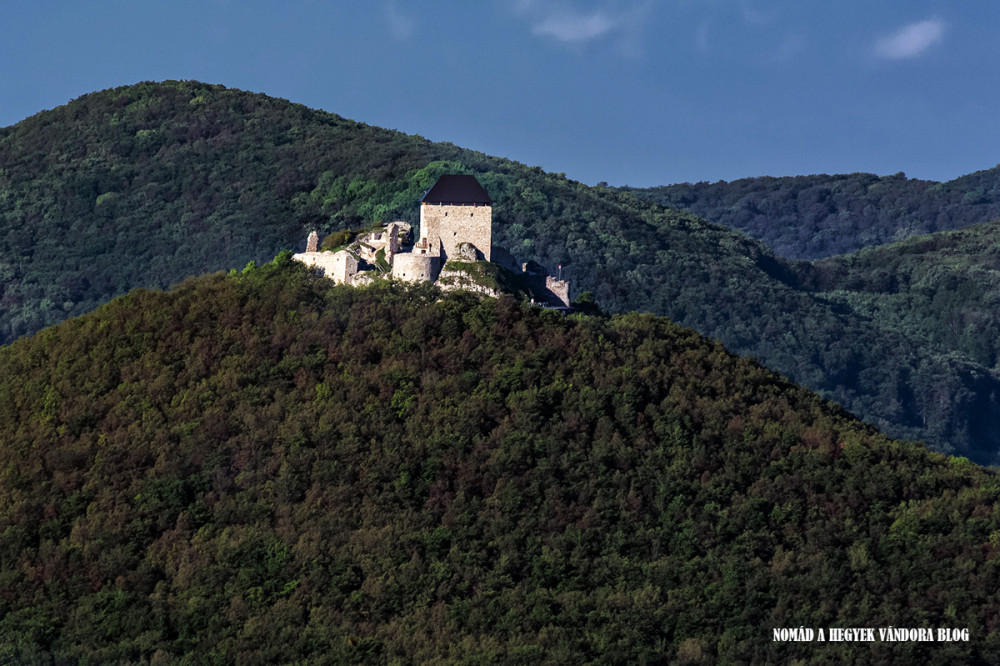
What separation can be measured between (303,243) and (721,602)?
282 feet

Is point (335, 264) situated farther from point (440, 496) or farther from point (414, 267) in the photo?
point (440, 496)

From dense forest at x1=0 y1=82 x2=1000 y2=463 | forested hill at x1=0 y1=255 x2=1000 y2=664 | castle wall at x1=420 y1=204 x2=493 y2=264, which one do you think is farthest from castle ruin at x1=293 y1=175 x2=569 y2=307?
dense forest at x1=0 y1=82 x2=1000 y2=463

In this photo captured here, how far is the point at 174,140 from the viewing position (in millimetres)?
177875

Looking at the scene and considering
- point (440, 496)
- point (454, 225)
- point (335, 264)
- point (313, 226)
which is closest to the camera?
point (440, 496)

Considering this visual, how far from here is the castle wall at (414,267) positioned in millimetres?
83000

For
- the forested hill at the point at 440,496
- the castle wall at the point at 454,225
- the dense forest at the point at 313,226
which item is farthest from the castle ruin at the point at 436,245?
the dense forest at the point at 313,226

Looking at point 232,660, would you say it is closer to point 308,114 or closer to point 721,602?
point 721,602

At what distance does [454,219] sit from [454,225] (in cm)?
26

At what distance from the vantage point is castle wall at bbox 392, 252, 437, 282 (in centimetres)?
8300

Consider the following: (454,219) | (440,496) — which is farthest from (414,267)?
(440,496)

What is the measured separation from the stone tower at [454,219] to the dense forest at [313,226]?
69.3m

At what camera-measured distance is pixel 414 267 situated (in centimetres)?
8325

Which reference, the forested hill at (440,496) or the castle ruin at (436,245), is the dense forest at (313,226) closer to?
the castle ruin at (436,245)

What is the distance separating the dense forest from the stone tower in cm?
6934
